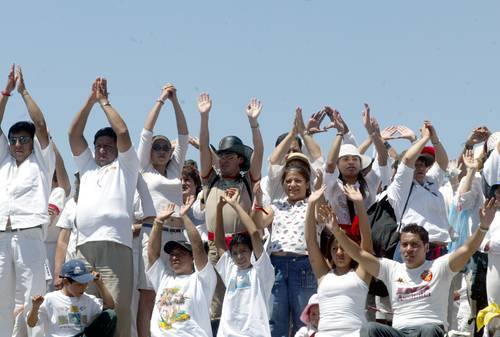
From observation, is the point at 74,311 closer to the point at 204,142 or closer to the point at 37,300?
the point at 37,300

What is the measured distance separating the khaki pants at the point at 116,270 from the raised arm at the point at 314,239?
1771 millimetres

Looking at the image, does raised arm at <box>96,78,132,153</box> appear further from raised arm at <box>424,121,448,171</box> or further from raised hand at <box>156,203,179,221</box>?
raised arm at <box>424,121,448,171</box>

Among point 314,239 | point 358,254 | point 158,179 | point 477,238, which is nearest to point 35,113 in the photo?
point 158,179

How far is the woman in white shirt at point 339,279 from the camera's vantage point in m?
9.55

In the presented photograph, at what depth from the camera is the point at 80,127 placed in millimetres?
10453

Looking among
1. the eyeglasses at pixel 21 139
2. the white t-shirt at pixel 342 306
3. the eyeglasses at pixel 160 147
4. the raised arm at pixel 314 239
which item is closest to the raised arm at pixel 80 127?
the eyeglasses at pixel 21 139

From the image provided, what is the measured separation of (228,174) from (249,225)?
0.90 m

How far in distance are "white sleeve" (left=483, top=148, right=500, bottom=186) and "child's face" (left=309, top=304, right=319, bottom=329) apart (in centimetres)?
239

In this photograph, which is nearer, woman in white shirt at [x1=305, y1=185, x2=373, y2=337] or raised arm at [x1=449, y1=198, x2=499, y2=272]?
raised arm at [x1=449, y1=198, x2=499, y2=272]

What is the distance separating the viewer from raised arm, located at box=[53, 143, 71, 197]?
37.4ft

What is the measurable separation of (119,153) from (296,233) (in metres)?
1.90

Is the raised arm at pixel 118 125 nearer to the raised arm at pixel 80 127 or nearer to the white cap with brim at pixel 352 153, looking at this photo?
the raised arm at pixel 80 127

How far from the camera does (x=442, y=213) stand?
10633mm

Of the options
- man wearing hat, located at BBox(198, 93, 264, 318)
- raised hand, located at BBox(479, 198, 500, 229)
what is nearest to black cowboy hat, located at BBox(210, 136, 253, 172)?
man wearing hat, located at BBox(198, 93, 264, 318)
